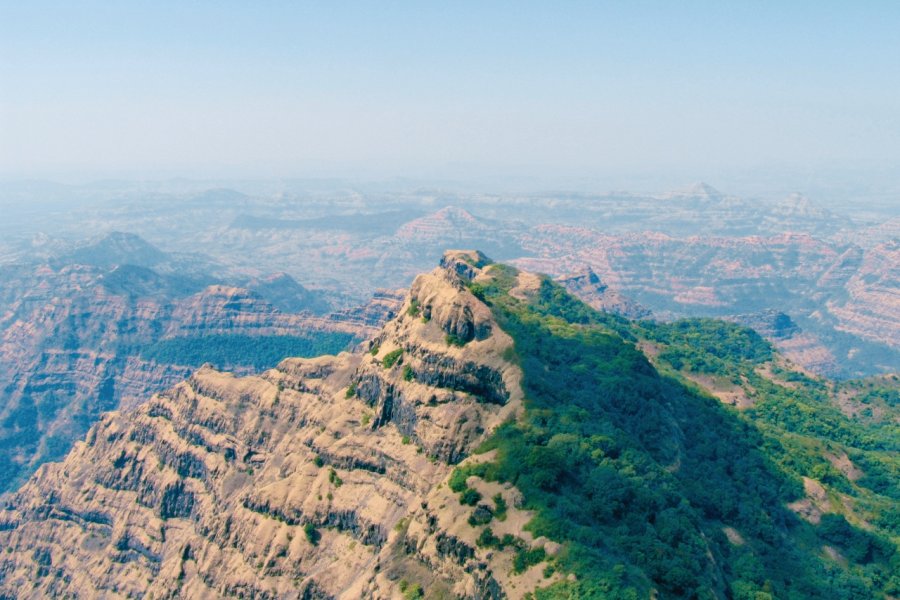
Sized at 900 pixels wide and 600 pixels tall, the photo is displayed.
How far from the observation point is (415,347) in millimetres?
135250

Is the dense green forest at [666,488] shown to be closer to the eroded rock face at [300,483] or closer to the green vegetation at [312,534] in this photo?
the eroded rock face at [300,483]

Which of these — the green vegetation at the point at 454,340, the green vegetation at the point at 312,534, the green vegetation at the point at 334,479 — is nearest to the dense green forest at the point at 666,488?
the green vegetation at the point at 454,340

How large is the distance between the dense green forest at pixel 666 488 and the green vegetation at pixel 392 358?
21859 millimetres

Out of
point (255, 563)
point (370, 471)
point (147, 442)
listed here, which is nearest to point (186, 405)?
point (147, 442)

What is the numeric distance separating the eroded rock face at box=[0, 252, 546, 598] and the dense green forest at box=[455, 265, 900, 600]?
23.4ft

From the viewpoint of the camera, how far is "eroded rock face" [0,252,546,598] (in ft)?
388

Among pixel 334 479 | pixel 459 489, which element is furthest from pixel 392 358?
pixel 459 489

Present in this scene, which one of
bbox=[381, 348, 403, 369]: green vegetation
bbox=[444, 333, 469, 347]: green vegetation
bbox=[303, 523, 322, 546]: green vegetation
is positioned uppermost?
bbox=[444, 333, 469, 347]: green vegetation

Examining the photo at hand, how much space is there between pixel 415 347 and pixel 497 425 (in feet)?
75.3

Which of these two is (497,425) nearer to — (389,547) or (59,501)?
(389,547)

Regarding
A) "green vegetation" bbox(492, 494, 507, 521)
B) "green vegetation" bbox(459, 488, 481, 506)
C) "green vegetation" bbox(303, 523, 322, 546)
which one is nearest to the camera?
"green vegetation" bbox(492, 494, 507, 521)

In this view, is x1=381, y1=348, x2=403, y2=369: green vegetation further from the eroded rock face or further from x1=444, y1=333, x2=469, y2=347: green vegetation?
x1=444, y1=333, x2=469, y2=347: green vegetation

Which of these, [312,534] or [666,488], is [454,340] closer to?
[312,534]

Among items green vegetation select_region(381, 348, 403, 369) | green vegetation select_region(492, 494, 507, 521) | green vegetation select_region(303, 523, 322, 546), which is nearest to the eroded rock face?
green vegetation select_region(303, 523, 322, 546)
